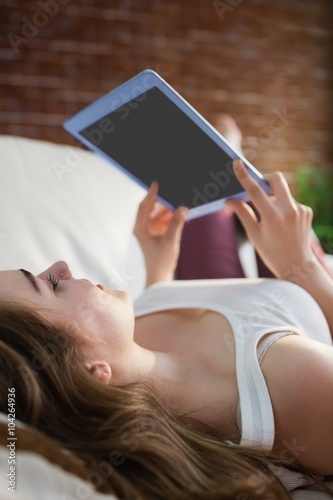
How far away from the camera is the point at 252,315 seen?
3.44 ft

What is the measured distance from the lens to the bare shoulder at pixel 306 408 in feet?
2.72

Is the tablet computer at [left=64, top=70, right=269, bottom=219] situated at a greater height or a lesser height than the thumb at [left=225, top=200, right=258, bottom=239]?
greater

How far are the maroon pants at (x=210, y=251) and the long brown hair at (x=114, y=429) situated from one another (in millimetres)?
793

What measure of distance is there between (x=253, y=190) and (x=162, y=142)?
7.2 inches

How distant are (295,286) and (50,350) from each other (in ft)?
1.79

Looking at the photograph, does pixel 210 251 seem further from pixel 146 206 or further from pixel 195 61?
pixel 195 61

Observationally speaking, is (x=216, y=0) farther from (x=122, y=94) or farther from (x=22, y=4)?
(x=122, y=94)

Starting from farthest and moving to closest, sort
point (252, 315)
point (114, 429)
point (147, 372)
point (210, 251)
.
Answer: point (210, 251)
point (252, 315)
point (147, 372)
point (114, 429)

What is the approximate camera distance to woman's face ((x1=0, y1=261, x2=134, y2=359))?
86 centimetres

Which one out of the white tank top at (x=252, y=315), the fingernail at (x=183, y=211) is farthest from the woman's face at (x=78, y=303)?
the fingernail at (x=183, y=211)

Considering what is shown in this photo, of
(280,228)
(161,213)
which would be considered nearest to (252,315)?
(280,228)

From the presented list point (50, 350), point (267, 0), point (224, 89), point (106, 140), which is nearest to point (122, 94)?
point (106, 140)

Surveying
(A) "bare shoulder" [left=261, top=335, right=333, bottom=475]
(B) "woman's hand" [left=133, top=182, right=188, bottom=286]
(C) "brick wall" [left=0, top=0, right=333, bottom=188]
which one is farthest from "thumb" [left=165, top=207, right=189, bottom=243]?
(C) "brick wall" [left=0, top=0, right=333, bottom=188]

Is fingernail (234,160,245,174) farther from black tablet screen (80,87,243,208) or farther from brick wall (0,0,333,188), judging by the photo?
brick wall (0,0,333,188)
